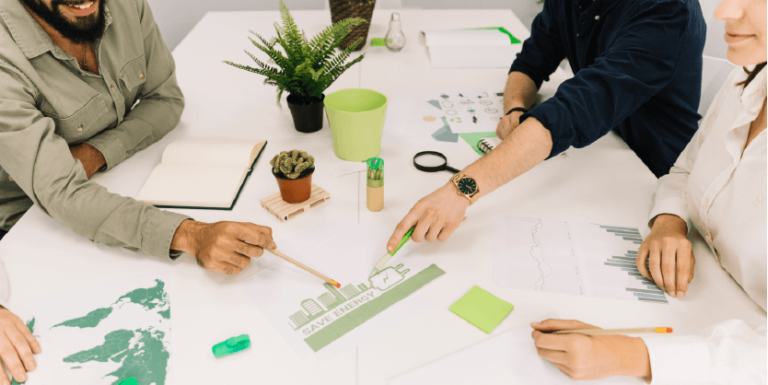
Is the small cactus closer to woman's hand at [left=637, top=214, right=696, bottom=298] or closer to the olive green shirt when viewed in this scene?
the olive green shirt

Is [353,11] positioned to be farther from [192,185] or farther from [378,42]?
[192,185]

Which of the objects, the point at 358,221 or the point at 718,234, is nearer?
the point at 718,234

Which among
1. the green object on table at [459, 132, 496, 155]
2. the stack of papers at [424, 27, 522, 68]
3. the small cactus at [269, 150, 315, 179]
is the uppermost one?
the small cactus at [269, 150, 315, 179]

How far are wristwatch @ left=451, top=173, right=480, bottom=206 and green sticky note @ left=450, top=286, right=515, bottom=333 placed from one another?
220 millimetres

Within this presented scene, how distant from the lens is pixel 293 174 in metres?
A: 0.99

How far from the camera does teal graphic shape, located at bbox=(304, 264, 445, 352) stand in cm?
75

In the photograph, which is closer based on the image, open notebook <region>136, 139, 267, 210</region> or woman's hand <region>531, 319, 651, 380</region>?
woman's hand <region>531, 319, 651, 380</region>

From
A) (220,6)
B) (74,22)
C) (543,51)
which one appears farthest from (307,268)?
(220,6)

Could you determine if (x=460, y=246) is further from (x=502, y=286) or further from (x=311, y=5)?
(x=311, y=5)

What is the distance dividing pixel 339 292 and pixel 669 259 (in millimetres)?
613

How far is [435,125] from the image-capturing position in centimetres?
139

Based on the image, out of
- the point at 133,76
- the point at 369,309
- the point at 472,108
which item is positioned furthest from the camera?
the point at 472,108

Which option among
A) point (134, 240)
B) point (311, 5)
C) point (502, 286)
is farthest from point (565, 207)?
point (311, 5)

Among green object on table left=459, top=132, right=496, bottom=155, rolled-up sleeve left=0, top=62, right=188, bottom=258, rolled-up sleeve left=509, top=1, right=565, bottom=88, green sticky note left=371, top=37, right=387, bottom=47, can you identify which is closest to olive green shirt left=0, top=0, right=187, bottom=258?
rolled-up sleeve left=0, top=62, right=188, bottom=258
